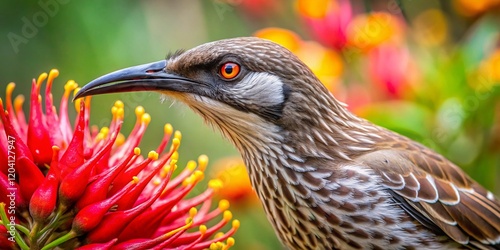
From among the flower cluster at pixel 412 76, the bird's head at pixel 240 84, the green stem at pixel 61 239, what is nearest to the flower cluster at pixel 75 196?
the green stem at pixel 61 239

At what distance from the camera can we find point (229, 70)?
1.90 m

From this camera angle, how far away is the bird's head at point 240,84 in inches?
73.7

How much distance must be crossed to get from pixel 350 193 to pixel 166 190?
536 millimetres

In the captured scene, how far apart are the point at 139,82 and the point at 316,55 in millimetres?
1252

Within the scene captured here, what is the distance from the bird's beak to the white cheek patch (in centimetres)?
13

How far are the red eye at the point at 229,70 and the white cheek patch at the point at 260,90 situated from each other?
3 cm

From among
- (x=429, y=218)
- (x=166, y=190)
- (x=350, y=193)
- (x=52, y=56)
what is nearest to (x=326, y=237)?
(x=350, y=193)

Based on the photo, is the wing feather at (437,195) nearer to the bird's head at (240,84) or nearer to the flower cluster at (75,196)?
the bird's head at (240,84)

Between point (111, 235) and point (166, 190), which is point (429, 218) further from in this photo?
point (111, 235)

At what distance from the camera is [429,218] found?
6.62 feet

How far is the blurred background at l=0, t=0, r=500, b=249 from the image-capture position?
2654 mm

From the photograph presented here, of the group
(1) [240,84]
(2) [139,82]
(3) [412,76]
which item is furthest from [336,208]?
(3) [412,76]

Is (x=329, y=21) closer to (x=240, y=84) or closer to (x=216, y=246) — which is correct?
(x=240, y=84)

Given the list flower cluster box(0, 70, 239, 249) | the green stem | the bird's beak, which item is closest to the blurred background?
the bird's beak
